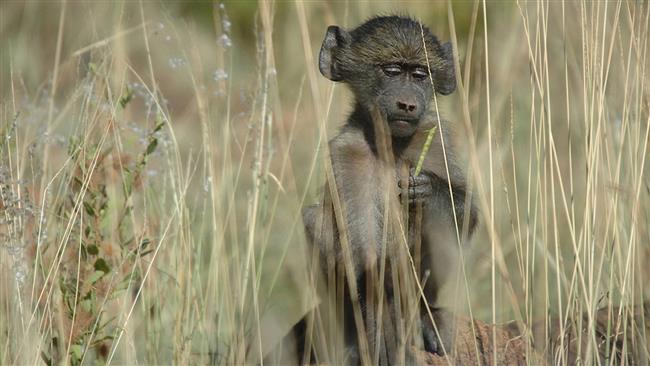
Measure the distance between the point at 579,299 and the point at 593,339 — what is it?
263mm

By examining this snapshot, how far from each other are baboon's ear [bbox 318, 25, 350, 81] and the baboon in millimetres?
105

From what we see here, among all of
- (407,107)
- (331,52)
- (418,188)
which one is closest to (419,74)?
(407,107)

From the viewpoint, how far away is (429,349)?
496 cm

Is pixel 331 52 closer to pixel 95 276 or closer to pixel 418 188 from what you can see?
pixel 418 188

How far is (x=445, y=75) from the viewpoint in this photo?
527cm

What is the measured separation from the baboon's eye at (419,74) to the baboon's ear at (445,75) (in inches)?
8.6

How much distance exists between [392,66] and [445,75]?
36cm

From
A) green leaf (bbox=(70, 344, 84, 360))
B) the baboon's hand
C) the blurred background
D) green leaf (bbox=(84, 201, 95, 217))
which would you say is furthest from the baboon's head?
green leaf (bbox=(70, 344, 84, 360))

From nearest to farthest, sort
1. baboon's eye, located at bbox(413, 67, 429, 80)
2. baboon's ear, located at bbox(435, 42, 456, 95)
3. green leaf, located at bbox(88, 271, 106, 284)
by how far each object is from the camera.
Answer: green leaf, located at bbox(88, 271, 106, 284) → baboon's eye, located at bbox(413, 67, 429, 80) → baboon's ear, located at bbox(435, 42, 456, 95)

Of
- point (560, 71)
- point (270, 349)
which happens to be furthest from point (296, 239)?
point (560, 71)

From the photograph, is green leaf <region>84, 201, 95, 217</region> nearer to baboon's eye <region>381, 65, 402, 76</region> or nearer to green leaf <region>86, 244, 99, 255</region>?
green leaf <region>86, 244, 99, 255</region>

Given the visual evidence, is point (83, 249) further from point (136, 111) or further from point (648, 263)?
point (136, 111)

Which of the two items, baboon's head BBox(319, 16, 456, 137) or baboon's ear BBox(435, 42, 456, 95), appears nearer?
baboon's head BBox(319, 16, 456, 137)

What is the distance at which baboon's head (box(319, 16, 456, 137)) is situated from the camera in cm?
484
